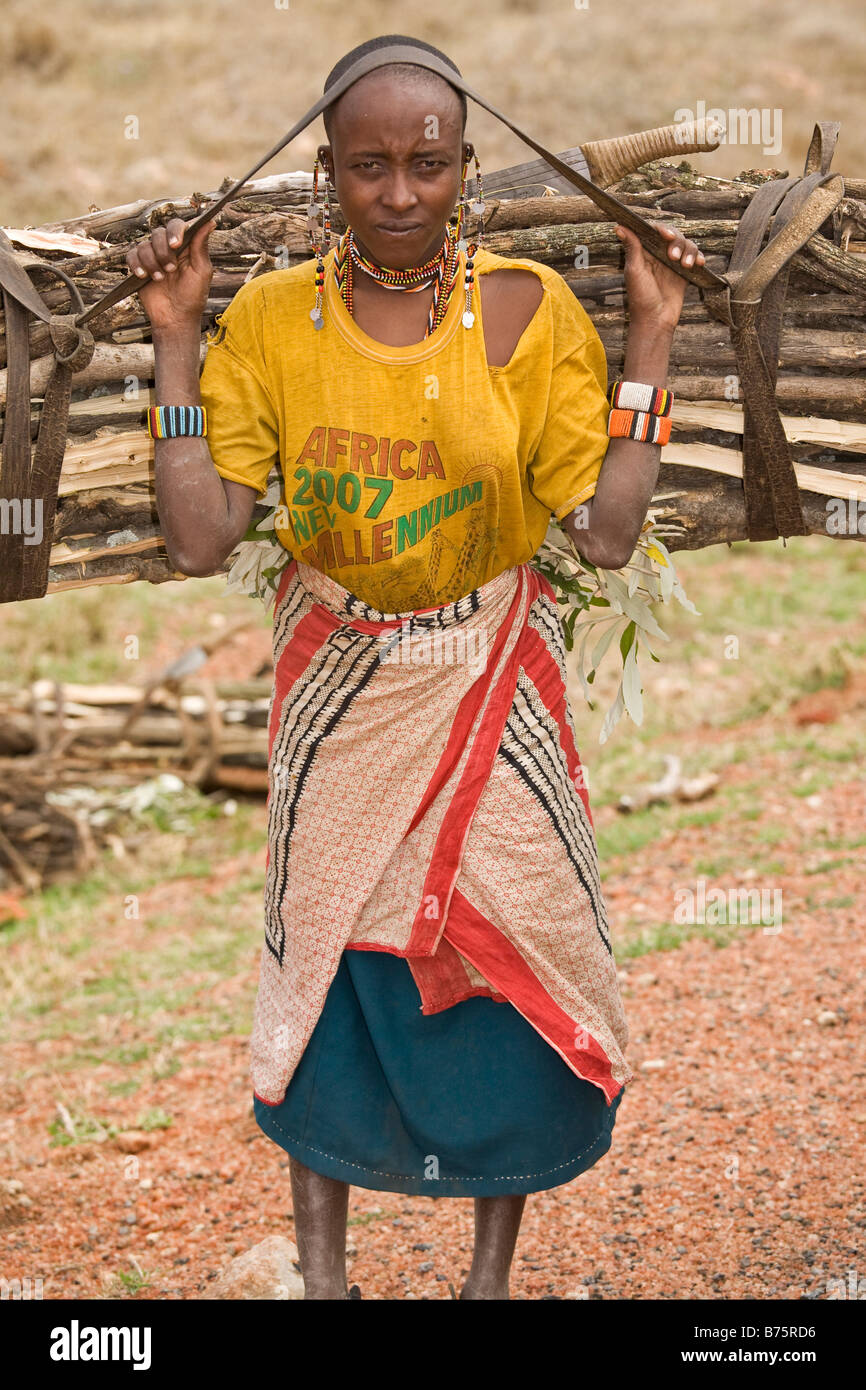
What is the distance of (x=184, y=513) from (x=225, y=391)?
0.20m

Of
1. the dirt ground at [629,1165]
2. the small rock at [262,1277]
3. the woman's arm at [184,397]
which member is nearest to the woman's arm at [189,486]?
the woman's arm at [184,397]

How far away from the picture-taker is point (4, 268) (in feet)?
8.10

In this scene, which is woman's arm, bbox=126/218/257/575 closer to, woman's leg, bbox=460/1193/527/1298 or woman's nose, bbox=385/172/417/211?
woman's nose, bbox=385/172/417/211

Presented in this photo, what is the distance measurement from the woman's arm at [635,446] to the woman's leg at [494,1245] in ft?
3.66

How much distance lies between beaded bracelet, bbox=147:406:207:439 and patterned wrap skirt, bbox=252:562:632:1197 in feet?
1.04

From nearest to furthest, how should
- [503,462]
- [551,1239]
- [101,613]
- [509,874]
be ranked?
[503,462] < [509,874] < [551,1239] < [101,613]

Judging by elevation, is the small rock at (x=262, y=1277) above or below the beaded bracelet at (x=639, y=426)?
below

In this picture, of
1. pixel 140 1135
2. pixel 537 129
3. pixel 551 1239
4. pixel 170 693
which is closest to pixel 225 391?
pixel 551 1239

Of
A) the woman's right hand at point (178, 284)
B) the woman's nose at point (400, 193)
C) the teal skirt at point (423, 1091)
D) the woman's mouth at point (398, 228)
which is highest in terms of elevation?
the woman's nose at point (400, 193)

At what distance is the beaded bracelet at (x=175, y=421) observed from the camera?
7.23 ft

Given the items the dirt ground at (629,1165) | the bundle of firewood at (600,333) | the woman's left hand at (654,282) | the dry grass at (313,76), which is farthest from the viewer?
the dry grass at (313,76)

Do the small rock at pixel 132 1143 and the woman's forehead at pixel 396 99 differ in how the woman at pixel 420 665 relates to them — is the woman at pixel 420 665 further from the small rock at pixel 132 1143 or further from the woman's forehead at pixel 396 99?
the small rock at pixel 132 1143

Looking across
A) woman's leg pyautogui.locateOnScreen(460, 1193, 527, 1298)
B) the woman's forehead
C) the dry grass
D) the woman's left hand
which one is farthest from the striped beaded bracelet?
the dry grass

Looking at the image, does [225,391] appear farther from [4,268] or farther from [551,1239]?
[551,1239]
